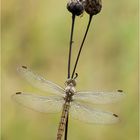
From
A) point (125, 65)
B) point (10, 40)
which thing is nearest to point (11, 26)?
point (10, 40)

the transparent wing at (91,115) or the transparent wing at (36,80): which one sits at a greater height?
the transparent wing at (36,80)

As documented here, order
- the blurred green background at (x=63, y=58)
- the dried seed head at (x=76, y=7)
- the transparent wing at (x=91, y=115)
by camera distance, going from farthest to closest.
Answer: the blurred green background at (x=63, y=58) < the transparent wing at (x=91, y=115) < the dried seed head at (x=76, y=7)

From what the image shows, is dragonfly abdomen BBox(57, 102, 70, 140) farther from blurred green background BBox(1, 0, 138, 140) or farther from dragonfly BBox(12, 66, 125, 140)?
blurred green background BBox(1, 0, 138, 140)

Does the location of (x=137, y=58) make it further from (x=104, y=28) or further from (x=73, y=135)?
(x=73, y=135)

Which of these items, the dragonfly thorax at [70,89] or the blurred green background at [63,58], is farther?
the blurred green background at [63,58]

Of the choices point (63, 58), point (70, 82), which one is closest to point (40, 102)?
point (70, 82)

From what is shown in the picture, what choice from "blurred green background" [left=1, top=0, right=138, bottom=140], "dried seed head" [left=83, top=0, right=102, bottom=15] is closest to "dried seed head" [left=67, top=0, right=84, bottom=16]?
"dried seed head" [left=83, top=0, right=102, bottom=15]

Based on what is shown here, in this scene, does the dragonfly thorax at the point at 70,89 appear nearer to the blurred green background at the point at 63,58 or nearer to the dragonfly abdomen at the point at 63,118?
the dragonfly abdomen at the point at 63,118

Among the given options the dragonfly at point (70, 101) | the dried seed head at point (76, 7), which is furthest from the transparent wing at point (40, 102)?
the dried seed head at point (76, 7)

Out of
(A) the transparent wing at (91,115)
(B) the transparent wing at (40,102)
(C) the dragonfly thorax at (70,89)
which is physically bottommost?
(A) the transparent wing at (91,115)
